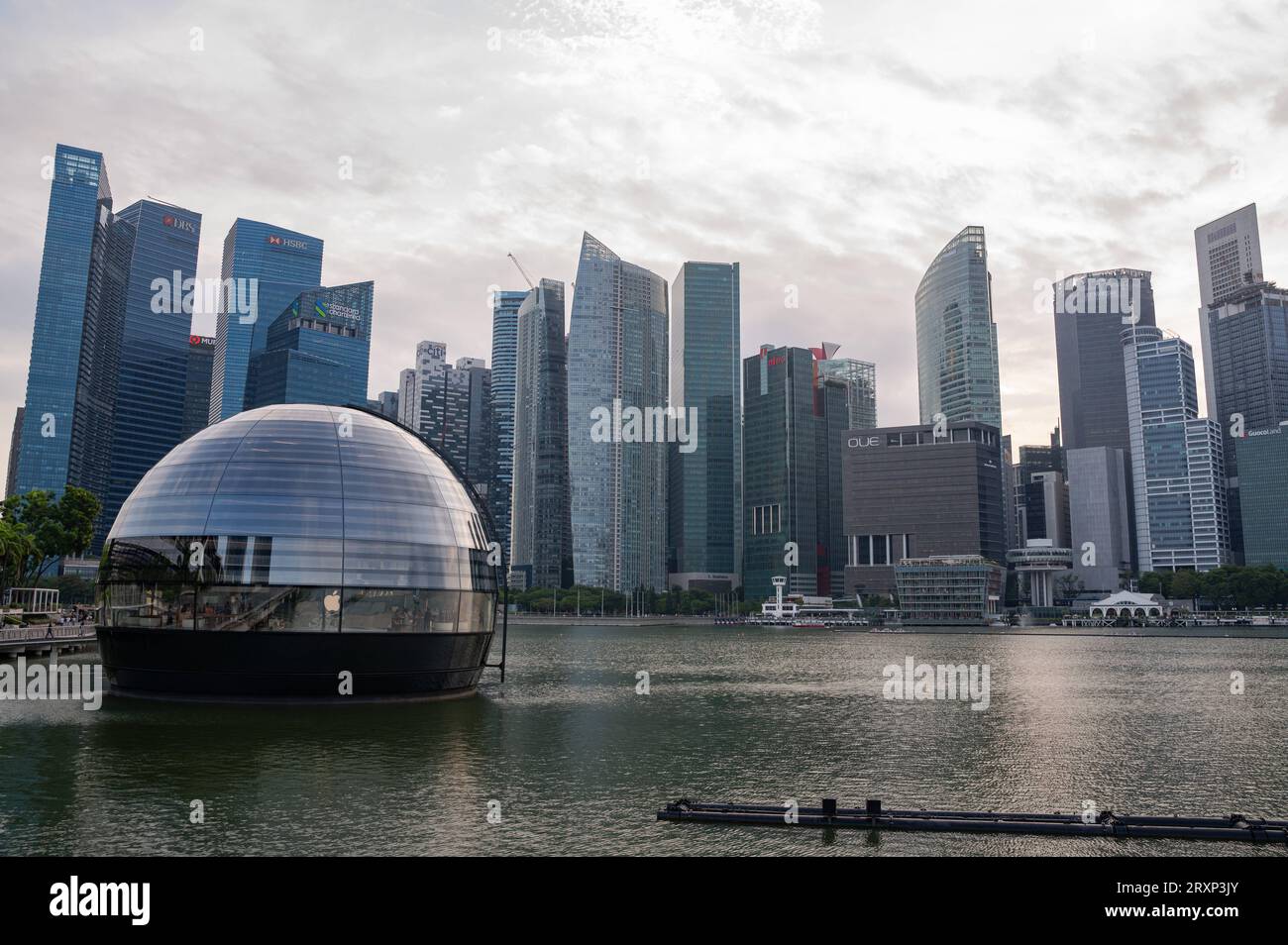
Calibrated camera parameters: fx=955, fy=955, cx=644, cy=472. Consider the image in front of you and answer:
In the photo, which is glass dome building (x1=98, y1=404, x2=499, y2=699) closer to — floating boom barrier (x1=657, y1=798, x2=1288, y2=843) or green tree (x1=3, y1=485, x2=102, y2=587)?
floating boom barrier (x1=657, y1=798, x2=1288, y2=843)

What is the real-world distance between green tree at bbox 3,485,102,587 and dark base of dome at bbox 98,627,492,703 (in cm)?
7429

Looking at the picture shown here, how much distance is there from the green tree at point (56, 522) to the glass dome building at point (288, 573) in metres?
71.6

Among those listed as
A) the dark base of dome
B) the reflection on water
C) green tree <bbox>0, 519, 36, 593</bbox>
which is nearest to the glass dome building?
the dark base of dome

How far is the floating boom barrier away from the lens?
31.4 m

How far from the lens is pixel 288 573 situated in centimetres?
5944

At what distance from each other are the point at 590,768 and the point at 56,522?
11712 cm

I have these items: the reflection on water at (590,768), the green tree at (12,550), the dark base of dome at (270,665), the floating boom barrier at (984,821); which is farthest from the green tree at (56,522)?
the floating boom barrier at (984,821)

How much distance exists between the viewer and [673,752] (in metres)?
48.4

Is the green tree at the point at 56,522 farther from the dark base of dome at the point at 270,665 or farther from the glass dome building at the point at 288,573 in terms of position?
the dark base of dome at the point at 270,665

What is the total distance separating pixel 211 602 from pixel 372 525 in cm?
1067

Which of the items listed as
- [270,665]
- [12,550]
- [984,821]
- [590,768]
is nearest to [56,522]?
[12,550]

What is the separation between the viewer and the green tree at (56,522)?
12538 centimetres
